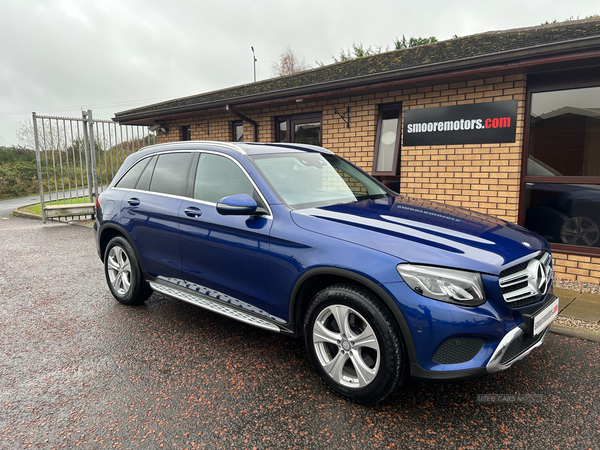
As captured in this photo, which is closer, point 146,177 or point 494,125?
point 146,177

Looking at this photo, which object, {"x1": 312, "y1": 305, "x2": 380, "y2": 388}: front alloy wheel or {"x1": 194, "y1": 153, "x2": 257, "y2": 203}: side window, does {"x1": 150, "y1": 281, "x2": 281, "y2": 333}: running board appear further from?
{"x1": 194, "y1": 153, "x2": 257, "y2": 203}: side window

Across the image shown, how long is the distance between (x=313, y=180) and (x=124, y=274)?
2484mm

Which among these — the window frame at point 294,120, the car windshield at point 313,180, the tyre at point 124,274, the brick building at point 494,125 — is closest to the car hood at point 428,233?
the car windshield at point 313,180

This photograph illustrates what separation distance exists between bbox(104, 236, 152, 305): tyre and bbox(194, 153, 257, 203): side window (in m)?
1.25

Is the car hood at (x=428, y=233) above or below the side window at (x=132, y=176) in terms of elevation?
below

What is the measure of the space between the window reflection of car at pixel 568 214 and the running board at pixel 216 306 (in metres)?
4.32

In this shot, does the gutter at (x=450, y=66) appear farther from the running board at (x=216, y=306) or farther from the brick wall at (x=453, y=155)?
the running board at (x=216, y=306)

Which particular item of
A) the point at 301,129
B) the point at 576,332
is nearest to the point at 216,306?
the point at 576,332

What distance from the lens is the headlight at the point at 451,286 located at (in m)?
2.38

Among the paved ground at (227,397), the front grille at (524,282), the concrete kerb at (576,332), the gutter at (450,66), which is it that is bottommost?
the paved ground at (227,397)

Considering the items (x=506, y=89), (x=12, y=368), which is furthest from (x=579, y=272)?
(x=12, y=368)

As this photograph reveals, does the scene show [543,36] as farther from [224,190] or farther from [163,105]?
[163,105]

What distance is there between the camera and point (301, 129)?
328 inches

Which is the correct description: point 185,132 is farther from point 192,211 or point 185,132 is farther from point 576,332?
point 576,332
